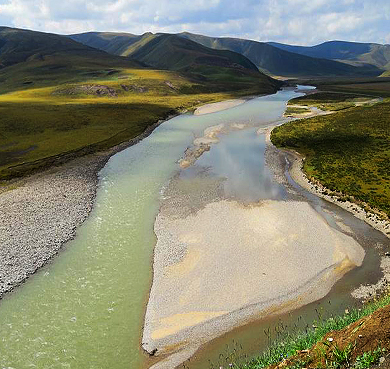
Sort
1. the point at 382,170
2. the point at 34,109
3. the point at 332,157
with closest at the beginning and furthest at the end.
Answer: the point at 382,170 → the point at 332,157 → the point at 34,109

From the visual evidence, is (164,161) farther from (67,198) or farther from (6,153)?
(6,153)

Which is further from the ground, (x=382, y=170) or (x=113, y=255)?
(x=382, y=170)

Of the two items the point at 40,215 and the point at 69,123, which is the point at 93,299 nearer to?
the point at 40,215

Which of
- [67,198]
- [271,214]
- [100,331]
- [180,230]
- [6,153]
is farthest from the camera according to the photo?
[6,153]

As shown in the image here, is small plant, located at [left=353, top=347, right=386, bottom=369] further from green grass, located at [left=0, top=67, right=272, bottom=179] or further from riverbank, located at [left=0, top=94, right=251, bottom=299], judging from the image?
green grass, located at [left=0, top=67, right=272, bottom=179]

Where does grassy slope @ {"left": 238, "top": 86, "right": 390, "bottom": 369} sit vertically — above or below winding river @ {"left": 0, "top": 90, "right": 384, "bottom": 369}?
above

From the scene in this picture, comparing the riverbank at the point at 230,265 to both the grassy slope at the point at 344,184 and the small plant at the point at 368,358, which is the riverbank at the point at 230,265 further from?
the small plant at the point at 368,358

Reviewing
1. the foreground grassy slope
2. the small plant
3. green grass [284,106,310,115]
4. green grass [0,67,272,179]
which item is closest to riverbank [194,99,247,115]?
green grass [0,67,272,179]

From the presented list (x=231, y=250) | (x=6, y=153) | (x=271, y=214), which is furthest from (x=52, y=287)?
(x=6, y=153)
